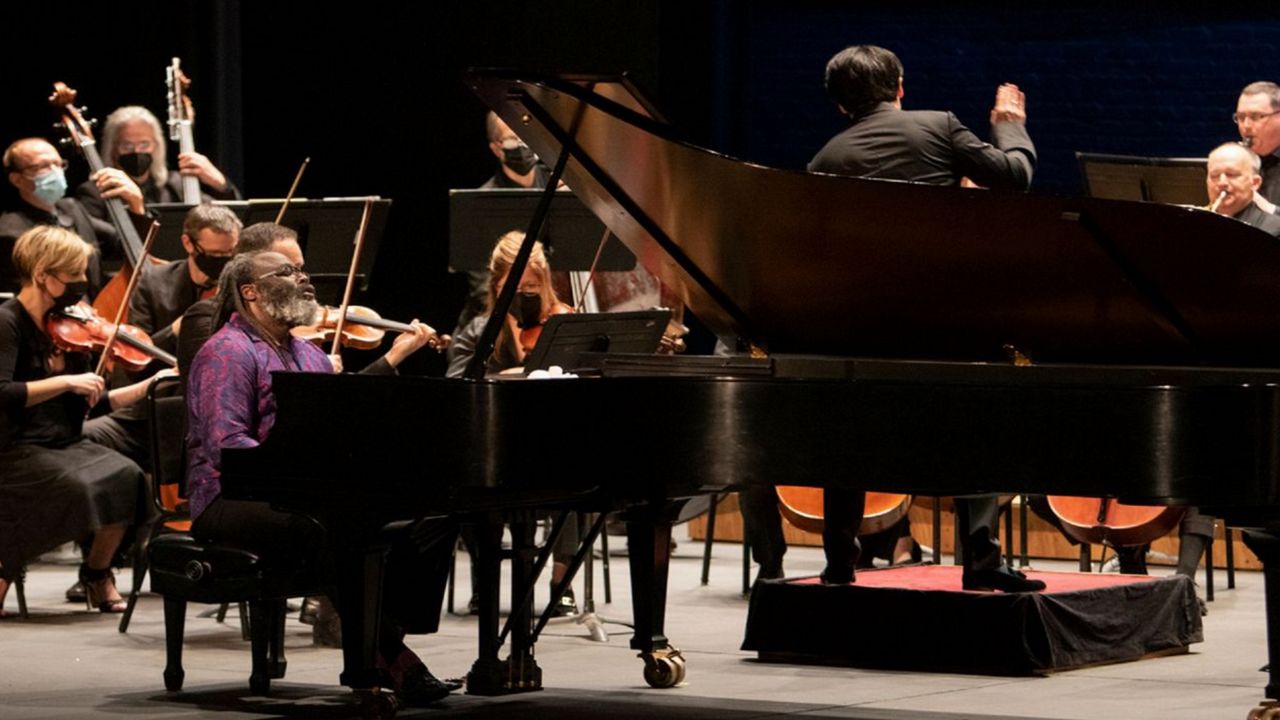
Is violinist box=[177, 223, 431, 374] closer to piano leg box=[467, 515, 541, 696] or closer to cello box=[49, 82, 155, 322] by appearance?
piano leg box=[467, 515, 541, 696]

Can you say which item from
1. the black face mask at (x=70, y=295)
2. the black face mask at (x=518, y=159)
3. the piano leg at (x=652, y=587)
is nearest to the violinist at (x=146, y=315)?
→ the black face mask at (x=70, y=295)

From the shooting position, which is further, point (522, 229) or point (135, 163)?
point (135, 163)

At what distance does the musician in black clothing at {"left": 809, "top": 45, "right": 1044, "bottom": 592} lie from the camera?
17.5 ft

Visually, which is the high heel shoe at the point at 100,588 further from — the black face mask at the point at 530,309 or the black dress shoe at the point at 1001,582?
the black dress shoe at the point at 1001,582

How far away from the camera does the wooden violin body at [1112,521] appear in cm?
645

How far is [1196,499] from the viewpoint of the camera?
4.11 meters

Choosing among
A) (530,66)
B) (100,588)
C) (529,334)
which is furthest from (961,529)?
(530,66)

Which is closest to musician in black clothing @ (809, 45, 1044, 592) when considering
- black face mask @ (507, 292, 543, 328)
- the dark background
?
black face mask @ (507, 292, 543, 328)

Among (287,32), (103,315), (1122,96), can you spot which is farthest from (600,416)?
(287,32)

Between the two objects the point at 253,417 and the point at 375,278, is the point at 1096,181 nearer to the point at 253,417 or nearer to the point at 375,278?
the point at 253,417

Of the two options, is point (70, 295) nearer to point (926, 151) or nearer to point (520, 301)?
point (520, 301)

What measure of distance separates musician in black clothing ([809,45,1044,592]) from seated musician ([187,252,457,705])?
47.3 inches

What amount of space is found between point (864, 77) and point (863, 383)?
4.74 ft

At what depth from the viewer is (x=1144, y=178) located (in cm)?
673
